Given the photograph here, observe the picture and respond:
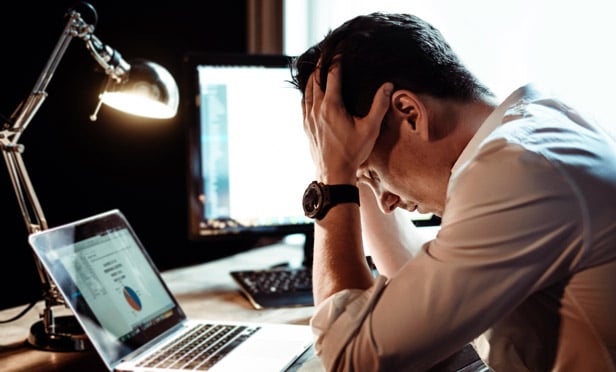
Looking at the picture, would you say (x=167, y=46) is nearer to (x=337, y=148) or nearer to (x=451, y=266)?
(x=337, y=148)

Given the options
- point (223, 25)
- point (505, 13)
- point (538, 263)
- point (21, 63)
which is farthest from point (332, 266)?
point (223, 25)

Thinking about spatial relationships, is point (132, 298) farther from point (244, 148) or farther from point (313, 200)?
point (244, 148)

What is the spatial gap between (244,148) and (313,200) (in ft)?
1.90

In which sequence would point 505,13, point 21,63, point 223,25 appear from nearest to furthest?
point 21,63 → point 505,13 → point 223,25

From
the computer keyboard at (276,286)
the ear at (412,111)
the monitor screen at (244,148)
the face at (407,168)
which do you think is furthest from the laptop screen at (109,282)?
the ear at (412,111)

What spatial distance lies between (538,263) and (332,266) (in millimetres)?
289

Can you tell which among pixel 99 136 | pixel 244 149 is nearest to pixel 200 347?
pixel 244 149

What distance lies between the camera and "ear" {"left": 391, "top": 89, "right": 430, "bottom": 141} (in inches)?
37.7

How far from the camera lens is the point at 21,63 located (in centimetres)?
145

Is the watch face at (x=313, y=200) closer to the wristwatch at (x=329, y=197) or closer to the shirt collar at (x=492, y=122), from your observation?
the wristwatch at (x=329, y=197)

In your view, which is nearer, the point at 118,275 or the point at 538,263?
the point at 538,263

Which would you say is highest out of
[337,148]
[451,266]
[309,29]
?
[309,29]

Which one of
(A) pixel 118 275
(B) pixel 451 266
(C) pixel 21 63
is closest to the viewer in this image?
(B) pixel 451 266

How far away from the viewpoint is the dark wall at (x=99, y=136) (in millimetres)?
1468
